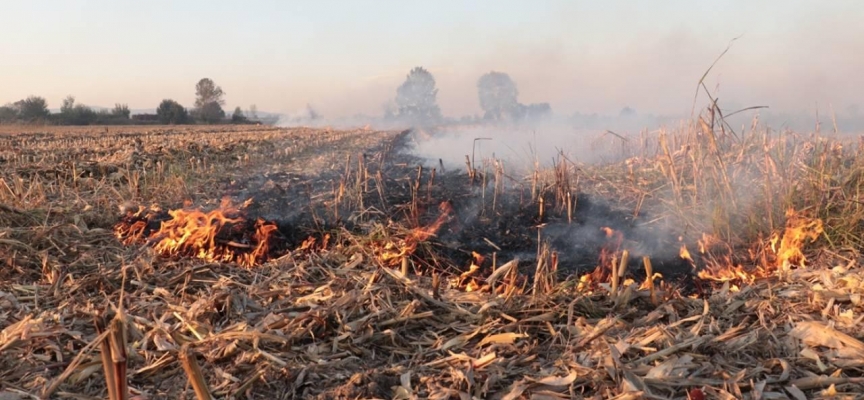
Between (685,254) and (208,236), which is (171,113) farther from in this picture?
(685,254)

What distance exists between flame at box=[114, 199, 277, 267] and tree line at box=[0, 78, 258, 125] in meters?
40.4

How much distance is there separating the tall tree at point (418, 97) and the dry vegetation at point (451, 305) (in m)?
81.3

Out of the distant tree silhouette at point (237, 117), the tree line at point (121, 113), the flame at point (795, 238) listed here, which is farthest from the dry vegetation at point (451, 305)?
the distant tree silhouette at point (237, 117)

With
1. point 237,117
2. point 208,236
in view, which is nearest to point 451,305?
point 208,236

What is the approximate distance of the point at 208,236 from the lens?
4.44 metres

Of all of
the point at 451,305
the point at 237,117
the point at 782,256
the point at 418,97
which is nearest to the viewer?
the point at 451,305

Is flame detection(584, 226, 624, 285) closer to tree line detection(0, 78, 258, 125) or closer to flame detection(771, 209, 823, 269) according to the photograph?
flame detection(771, 209, 823, 269)

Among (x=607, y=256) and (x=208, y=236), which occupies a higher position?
(x=208, y=236)

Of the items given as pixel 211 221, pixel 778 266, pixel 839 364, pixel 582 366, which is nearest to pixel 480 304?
pixel 582 366

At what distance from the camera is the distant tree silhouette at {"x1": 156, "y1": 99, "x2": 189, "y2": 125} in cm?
5100

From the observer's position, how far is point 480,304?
305cm

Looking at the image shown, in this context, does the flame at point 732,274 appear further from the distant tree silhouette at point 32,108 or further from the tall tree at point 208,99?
the tall tree at point 208,99

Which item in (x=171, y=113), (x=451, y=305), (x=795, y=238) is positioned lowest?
(x=451, y=305)

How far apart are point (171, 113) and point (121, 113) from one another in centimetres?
454
